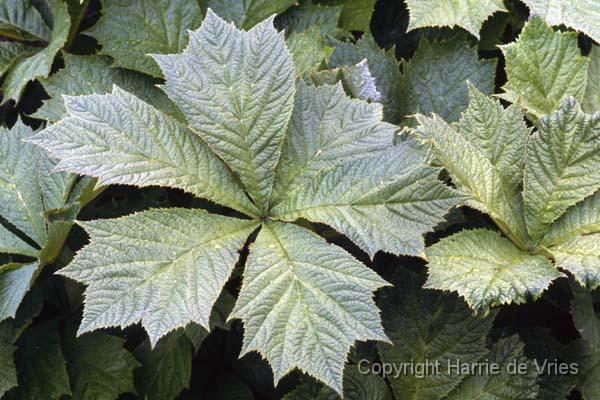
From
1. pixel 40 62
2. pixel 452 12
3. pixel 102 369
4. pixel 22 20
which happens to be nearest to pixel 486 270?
pixel 452 12

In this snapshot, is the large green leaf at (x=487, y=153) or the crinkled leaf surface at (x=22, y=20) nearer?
the large green leaf at (x=487, y=153)

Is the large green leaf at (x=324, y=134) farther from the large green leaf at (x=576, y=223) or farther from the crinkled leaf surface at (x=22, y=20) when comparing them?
the crinkled leaf surface at (x=22, y=20)

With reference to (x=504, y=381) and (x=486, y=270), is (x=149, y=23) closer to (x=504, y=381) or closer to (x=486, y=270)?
(x=486, y=270)

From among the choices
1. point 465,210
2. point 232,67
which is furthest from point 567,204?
point 232,67

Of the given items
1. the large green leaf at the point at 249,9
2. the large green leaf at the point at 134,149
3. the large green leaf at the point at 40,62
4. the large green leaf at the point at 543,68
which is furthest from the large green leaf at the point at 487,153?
the large green leaf at the point at 40,62

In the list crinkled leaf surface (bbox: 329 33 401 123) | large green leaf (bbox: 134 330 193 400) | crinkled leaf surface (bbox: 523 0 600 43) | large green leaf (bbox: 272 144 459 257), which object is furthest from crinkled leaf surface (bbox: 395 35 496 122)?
large green leaf (bbox: 134 330 193 400)

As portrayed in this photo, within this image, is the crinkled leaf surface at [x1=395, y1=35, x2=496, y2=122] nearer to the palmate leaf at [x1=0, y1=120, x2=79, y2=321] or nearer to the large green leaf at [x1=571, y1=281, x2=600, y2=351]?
the large green leaf at [x1=571, y1=281, x2=600, y2=351]

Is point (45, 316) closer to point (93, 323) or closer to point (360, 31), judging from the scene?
point (93, 323)
